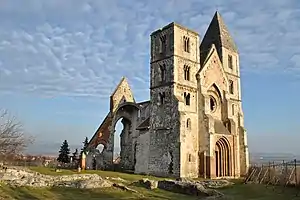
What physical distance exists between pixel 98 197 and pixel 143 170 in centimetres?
2145

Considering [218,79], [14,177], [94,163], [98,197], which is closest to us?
[98,197]

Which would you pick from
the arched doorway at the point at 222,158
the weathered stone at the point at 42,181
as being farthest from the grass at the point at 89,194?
the arched doorway at the point at 222,158

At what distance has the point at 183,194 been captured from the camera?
28.0 m

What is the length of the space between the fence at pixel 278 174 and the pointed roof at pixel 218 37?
65.0ft

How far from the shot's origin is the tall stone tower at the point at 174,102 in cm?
4072

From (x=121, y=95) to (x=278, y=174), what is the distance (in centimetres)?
3034

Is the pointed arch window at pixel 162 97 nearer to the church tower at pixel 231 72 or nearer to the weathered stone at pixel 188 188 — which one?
the church tower at pixel 231 72

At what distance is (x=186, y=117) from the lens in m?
41.7

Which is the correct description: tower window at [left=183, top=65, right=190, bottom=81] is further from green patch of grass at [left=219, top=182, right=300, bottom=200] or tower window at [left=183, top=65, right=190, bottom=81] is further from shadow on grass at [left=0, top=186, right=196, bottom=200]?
shadow on grass at [left=0, top=186, right=196, bottom=200]

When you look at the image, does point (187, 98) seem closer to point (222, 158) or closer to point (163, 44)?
point (163, 44)

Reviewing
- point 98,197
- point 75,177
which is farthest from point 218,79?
point 98,197

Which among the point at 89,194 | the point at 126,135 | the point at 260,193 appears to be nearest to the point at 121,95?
the point at 126,135

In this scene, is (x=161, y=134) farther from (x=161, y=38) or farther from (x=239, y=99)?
(x=239, y=99)

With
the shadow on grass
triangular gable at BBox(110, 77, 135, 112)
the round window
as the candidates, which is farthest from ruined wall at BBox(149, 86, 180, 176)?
the shadow on grass
